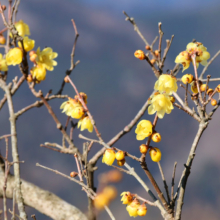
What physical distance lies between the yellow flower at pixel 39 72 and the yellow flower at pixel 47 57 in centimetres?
4

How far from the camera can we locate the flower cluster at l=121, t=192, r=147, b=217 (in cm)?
97

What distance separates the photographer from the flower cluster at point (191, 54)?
1.17 meters

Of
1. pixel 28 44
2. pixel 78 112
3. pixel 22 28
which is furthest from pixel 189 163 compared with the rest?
pixel 22 28

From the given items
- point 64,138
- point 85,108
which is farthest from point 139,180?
point 64,138

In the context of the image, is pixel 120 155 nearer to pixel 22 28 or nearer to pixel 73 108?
pixel 73 108

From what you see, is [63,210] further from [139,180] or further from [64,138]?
[139,180]

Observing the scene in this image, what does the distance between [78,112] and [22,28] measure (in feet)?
2.97

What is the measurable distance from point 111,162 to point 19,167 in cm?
108

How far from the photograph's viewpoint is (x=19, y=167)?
182cm

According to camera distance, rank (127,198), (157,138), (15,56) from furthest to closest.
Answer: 1. (15,56)
2. (127,198)
3. (157,138)

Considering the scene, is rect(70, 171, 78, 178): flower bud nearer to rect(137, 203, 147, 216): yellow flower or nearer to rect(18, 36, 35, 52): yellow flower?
rect(137, 203, 147, 216): yellow flower

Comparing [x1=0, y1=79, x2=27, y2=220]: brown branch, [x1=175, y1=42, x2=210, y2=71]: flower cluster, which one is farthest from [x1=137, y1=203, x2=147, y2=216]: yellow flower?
[x1=0, y1=79, x2=27, y2=220]: brown branch

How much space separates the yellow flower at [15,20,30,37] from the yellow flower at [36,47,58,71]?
31 cm

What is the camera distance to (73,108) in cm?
137
